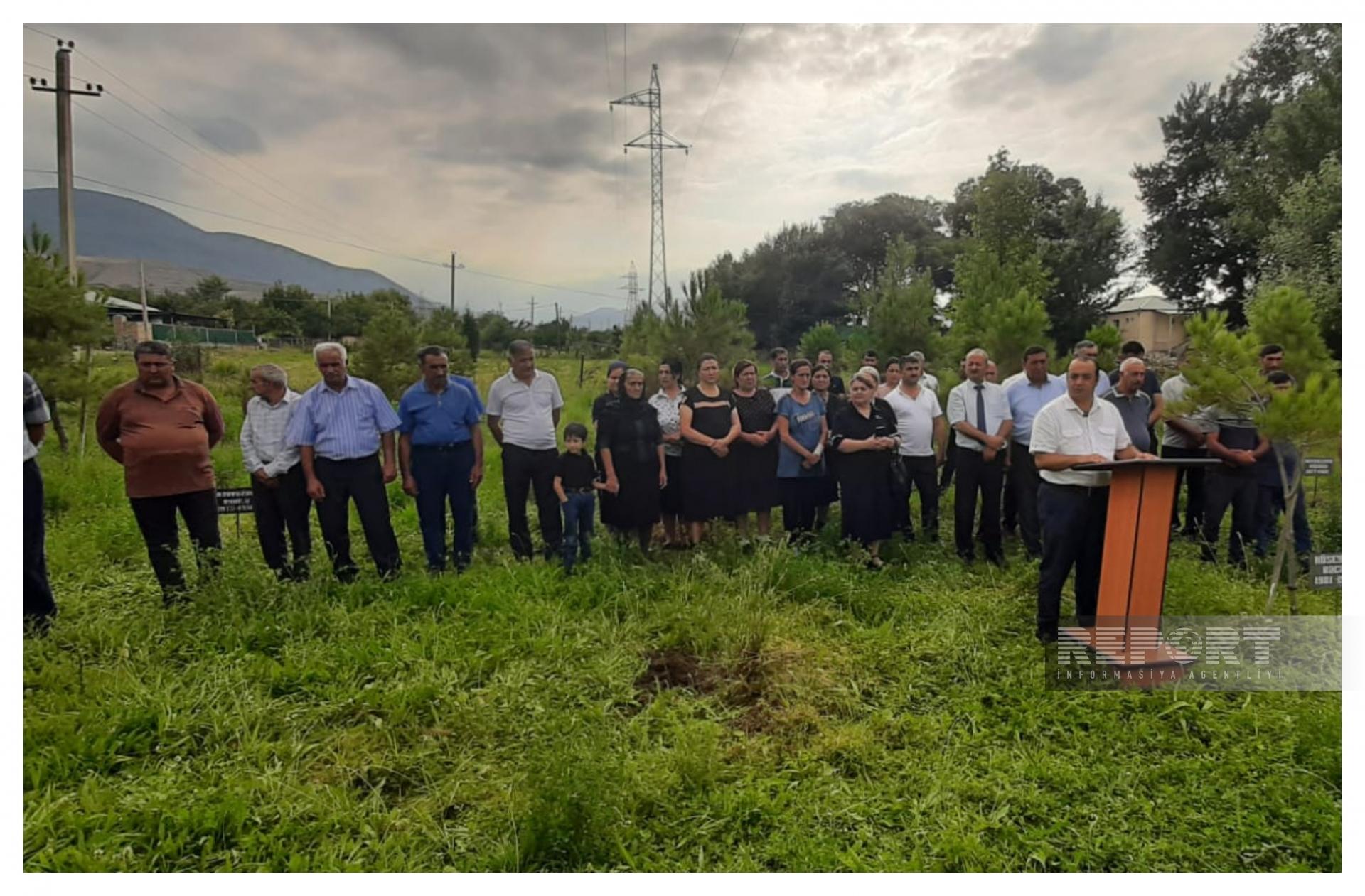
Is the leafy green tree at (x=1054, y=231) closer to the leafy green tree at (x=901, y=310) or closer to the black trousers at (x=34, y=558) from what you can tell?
the leafy green tree at (x=901, y=310)

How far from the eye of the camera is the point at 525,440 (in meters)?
4.64

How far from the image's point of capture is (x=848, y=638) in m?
3.76

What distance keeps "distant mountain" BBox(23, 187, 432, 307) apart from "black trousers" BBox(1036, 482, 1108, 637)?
4.55m

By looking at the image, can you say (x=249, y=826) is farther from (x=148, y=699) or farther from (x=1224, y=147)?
(x=1224, y=147)

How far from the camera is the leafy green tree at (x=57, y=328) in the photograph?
4.35 m

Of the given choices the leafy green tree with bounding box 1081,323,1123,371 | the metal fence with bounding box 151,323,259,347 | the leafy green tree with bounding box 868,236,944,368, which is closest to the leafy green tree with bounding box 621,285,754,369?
the leafy green tree with bounding box 868,236,944,368

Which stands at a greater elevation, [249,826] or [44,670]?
[44,670]

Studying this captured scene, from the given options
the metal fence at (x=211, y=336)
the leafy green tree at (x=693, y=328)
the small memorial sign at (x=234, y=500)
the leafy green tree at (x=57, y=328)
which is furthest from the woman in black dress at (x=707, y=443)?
the metal fence at (x=211, y=336)

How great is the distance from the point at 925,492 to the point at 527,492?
299 centimetres

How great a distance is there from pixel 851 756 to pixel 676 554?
2.28 m

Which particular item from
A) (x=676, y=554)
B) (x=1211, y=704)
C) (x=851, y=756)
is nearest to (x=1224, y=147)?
(x=1211, y=704)

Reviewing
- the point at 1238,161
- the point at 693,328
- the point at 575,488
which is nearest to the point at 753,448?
the point at 575,488

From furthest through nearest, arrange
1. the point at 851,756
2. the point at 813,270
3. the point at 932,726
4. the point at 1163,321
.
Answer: the point at 813,270
the point at 1163,321
the point at 932,726
the point at 851,756

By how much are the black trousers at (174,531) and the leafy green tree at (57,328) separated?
1570mm
